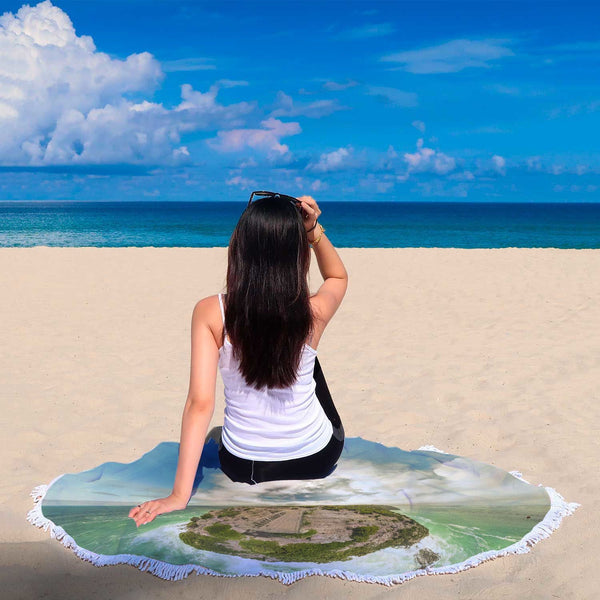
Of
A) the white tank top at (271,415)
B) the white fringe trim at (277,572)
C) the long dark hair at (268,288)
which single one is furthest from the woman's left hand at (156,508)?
the long dark hair at (268,288)

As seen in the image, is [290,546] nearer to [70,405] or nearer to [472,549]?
[472,549]

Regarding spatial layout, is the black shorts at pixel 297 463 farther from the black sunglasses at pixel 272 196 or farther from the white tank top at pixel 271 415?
the black sunglasses at pixel 272 196

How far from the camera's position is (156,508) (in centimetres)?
283

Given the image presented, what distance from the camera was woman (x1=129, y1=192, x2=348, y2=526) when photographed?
2631 mm

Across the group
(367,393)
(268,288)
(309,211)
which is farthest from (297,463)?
(367,393)

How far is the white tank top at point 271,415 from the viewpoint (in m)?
2.90

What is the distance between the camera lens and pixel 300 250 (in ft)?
8.71

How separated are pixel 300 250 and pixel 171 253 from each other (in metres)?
16.8

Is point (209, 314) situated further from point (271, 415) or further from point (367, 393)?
point (367, 393)

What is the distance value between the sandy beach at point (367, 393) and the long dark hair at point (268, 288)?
3.00 feet

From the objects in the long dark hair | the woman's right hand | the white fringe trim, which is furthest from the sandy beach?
the woman's right hand

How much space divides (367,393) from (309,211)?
3.10m

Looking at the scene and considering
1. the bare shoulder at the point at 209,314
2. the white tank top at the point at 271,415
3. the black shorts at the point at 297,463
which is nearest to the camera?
the bare shoulder at the point at 209,314

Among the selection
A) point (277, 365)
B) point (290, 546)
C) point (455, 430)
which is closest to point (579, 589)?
point (290, 546)
